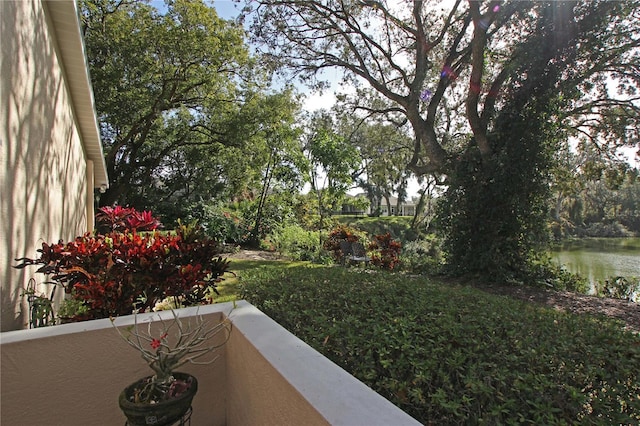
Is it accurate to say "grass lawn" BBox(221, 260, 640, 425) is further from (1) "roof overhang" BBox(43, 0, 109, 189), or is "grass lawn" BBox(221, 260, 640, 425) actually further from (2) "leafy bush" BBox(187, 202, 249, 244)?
(2) "leafy bush" BBox(187, 202, 249, 244)

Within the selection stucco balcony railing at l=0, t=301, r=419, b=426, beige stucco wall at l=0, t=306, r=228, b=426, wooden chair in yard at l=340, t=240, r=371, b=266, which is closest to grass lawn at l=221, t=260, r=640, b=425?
stucco balcony railing at l=0, t=301, r=419, b=426

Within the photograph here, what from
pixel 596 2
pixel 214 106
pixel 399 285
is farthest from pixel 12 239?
pixel 214 106

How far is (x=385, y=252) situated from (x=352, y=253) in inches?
40.7

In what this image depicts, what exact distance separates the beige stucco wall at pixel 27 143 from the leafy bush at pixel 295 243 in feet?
23.5

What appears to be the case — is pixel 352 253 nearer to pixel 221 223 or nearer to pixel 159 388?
pixel 221 223

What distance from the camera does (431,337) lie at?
2.54 m

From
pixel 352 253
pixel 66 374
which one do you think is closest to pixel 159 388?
pixel 66 374

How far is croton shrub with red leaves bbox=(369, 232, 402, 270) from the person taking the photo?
905 cm

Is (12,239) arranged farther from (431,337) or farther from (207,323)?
(431,337)

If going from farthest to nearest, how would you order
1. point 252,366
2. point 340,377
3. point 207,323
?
point 207,323 < point 252,366 < point 340,377

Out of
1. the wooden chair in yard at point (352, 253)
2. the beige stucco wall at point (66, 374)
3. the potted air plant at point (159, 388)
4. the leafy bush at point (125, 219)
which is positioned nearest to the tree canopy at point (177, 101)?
the wooden chair in yard at point (352, 253)

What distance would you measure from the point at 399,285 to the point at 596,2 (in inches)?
299

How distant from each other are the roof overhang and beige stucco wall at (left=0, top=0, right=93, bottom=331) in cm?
17

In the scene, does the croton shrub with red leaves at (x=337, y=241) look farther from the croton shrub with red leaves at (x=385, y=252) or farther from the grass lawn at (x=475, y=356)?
the grass lawn at (x=475, y=356)
